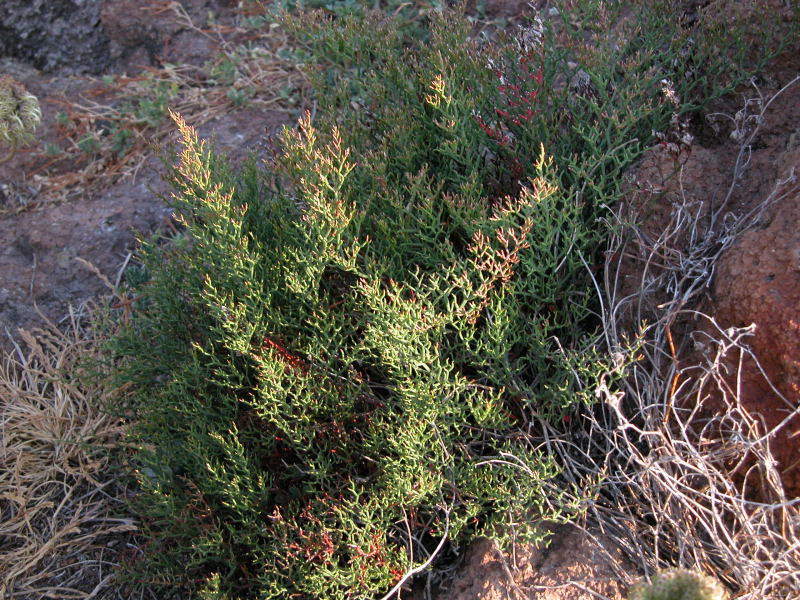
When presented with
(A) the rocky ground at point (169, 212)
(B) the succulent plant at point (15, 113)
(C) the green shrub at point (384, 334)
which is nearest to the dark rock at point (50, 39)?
(A) the rocky ground at point (169, 212)

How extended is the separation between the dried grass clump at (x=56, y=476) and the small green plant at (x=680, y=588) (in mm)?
1839

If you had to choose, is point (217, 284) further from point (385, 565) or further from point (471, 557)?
Answer: point (471, 557)

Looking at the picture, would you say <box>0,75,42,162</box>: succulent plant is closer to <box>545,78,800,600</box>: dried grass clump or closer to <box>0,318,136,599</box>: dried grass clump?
<box>0,318,136,599</box>: dried grass clump

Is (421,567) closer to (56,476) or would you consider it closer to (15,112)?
(56,476)

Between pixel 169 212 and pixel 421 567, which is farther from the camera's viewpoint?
pixel 169 212

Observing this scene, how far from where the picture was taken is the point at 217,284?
2.42 m

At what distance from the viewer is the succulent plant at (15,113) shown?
3377mm

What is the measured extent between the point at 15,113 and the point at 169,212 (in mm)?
793

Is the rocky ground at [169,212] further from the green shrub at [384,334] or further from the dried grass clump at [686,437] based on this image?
the green shrub at [384,334]

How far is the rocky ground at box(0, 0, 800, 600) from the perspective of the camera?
209cm

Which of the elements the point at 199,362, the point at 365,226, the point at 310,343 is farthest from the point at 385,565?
the point at 365,226

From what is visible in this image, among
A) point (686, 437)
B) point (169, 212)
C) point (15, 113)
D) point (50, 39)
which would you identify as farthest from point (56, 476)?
point (50, 39)

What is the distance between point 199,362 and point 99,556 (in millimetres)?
886

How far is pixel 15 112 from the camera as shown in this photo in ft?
11.3
